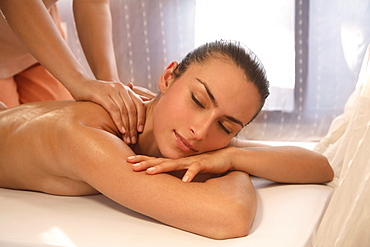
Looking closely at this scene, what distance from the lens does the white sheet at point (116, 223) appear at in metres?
1.05

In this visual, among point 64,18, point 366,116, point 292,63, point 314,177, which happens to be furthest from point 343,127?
point 64,18

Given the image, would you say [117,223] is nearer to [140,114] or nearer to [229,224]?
[229,224]

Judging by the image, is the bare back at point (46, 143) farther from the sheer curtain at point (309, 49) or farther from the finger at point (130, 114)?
the sheer curtain at point (309, 49)

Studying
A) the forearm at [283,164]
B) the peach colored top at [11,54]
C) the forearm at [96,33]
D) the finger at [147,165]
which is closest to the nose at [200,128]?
the finger at [147,165]

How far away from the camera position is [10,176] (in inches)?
57.6

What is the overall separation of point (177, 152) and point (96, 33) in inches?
37.0

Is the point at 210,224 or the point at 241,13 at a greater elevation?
the point at 241,13

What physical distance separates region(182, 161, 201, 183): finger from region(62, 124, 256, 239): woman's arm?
0.03 meters

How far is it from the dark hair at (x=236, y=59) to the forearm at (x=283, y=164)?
0.18m

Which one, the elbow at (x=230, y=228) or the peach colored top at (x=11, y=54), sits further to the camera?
the peach colored top at (x=11, y=54)

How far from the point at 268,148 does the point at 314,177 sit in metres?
0.17

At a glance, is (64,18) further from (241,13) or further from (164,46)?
(241,13)

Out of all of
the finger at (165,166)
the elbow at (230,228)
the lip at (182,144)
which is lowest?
the elbow at (230,228)

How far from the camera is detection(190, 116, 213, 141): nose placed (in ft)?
4.08
